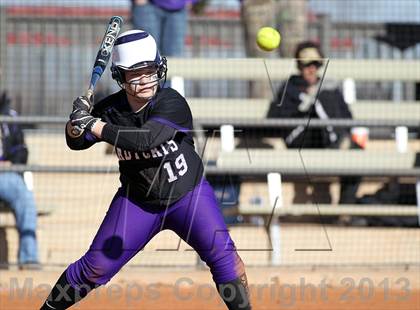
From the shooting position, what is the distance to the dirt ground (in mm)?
7586

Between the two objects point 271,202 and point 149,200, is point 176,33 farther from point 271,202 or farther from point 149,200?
point 149,200

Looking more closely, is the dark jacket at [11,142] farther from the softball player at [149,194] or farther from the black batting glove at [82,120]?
the black batting glove at [82,120]

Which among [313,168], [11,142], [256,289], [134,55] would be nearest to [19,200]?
[11,142]

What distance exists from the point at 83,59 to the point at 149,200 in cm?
497

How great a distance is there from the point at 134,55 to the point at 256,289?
349 centimetres

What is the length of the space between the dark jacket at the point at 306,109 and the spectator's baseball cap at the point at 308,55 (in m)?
0.15

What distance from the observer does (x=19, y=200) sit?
852 centimetres

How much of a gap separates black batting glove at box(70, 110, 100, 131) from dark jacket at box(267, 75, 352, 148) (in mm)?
3890

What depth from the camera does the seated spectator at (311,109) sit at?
8.82m

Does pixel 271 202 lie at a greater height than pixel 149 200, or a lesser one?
lesser

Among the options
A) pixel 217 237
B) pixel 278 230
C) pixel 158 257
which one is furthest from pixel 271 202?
pixel 217 237

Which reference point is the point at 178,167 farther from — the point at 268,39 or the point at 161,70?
the point at 268,39

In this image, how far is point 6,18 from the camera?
1014 centimetres

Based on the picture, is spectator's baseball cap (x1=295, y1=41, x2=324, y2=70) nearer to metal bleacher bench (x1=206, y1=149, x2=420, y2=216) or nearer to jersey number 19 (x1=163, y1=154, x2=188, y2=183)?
metal bleacher bench (x1=206, y1=149, x2=420, y2=216)
